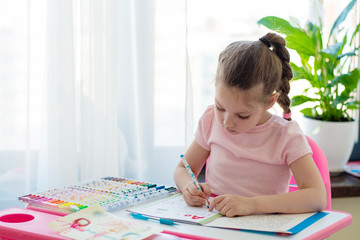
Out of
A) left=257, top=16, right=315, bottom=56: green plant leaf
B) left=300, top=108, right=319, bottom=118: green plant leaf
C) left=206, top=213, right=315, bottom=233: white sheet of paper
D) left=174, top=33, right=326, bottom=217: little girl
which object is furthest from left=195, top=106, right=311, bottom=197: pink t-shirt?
left=300, top=108, right=319, bottom=118: green plant leaf

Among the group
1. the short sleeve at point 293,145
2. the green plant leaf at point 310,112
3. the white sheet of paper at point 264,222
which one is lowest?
the white sheet of paper at point 264,222

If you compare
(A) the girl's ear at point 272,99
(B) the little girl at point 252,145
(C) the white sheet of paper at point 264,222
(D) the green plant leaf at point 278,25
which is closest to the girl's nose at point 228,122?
(B) the little girl at point 252,145

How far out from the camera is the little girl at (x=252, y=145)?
124 centimetres

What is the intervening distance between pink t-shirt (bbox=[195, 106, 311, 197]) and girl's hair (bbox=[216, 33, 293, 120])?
12 centimetres

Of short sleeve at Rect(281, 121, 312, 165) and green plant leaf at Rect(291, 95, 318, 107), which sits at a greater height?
green plant leaf at Rect(291, 95, 318, 107)

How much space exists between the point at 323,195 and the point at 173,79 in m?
0.89

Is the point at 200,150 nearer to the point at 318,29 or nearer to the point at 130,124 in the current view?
the point at 130,124

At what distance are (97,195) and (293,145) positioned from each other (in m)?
0.52

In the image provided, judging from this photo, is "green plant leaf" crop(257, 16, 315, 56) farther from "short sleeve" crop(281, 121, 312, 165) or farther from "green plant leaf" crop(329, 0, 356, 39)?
"short sleeve" crop(281, 121, 312, 165)

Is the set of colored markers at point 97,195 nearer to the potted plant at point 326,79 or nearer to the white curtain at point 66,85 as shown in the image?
the white curtain at point 66,85

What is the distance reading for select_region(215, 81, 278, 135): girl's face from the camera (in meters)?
1.28

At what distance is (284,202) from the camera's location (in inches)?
48.4

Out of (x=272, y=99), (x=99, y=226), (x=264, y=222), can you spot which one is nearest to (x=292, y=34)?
(x=272, y=99)

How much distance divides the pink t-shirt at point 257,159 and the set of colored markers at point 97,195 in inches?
6.6
